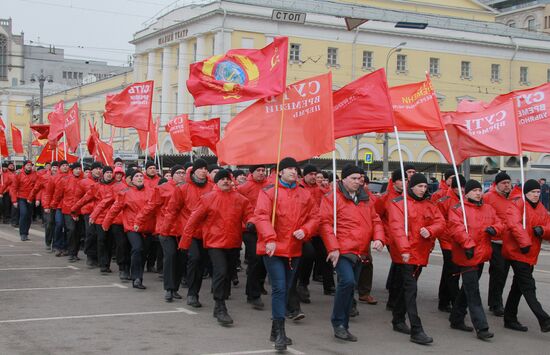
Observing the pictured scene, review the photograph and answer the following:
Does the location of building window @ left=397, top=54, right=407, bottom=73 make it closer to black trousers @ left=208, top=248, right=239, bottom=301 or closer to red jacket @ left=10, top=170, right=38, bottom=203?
red jacket @ left=10, top=170, right=38, bottom=203

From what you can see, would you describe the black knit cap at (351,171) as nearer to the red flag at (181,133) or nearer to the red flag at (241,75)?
the red flag at (241,75)

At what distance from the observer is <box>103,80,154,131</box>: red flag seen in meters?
17.7

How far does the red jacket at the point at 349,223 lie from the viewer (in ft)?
28.5

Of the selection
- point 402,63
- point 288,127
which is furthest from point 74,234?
point 402,63

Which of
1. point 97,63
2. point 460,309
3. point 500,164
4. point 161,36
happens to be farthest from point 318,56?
point 97,63

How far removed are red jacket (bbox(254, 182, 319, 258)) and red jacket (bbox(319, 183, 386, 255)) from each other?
139mm

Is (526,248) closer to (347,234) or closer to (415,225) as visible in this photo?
(415,225)

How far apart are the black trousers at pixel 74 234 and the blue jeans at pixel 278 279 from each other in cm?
782

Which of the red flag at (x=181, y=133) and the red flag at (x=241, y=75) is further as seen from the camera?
the red flag at (x=181, y=133)

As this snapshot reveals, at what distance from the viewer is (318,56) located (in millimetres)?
53156

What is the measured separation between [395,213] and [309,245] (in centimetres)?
202

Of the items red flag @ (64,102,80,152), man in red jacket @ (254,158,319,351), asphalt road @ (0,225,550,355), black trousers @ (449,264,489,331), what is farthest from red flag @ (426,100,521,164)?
red flag @ (64,102,80,152)

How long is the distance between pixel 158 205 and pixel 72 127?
31.5 feet

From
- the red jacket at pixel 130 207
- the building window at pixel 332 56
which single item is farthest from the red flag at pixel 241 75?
the building window at pixel 332 56
